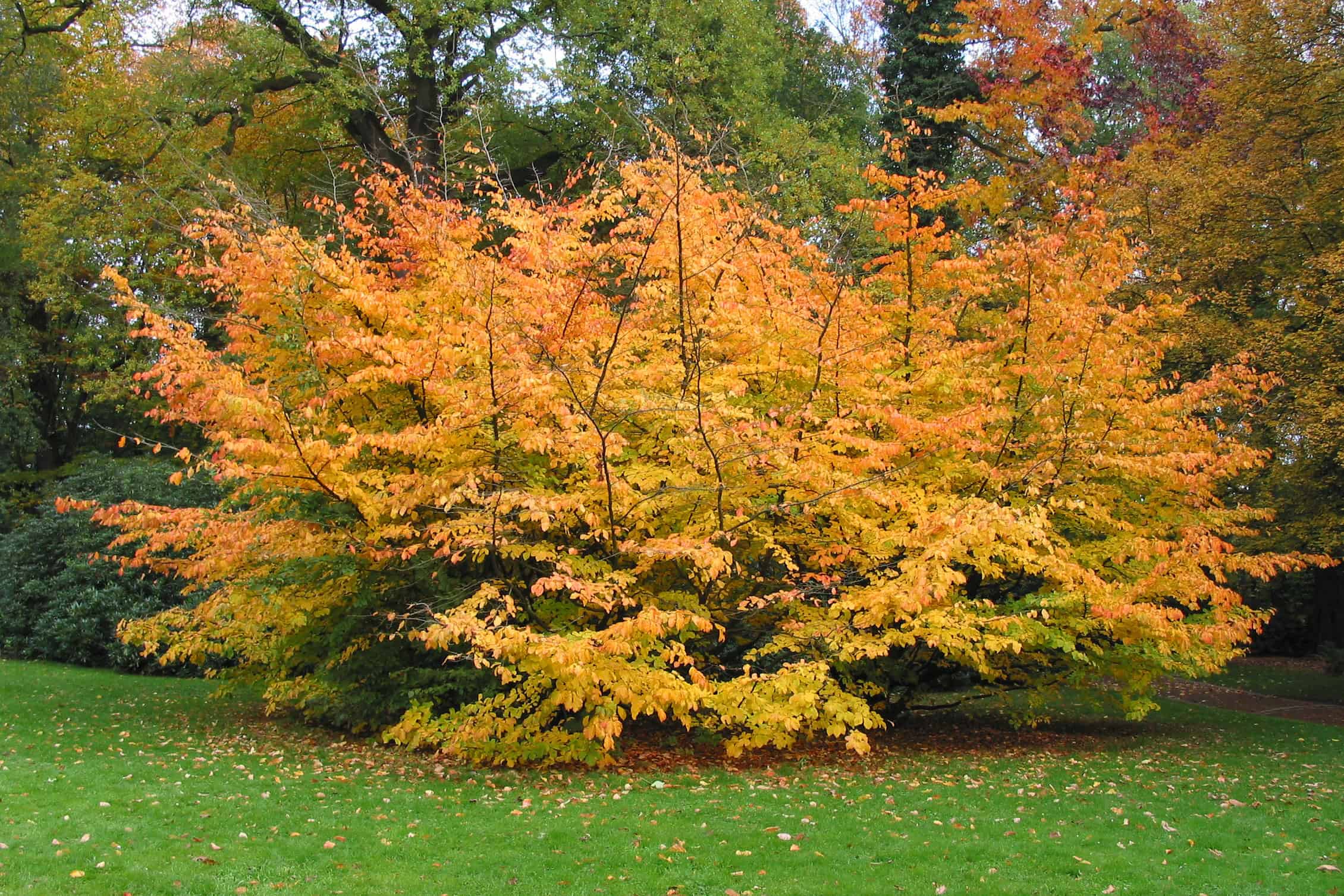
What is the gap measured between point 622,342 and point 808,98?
1943 cm

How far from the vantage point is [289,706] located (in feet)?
38.0

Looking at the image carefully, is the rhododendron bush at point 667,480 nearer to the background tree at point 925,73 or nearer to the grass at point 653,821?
the grass at point 653,821

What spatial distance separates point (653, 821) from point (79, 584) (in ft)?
41.9

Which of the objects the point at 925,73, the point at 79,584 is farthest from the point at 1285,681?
the point at 79,584

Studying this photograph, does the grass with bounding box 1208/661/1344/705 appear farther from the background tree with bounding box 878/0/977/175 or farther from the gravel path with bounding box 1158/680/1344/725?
the background tree with bounding box 878/0/977/175

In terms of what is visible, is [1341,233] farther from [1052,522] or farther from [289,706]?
[289,706]

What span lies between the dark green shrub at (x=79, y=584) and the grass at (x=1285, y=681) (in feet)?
54.0

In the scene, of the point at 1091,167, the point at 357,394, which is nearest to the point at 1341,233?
the point at 1091,167

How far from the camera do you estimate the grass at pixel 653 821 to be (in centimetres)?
521

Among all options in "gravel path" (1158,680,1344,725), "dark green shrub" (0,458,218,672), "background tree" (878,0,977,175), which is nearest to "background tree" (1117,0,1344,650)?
"gravel path" (1158,680,1344,725)

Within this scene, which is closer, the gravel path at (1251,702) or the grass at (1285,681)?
the gravel path at (1251,702)

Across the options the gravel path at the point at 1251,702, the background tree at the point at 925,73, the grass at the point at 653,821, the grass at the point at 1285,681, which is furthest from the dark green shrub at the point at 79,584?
the grass at the point at 1285,681

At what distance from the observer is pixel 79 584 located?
1538 cm

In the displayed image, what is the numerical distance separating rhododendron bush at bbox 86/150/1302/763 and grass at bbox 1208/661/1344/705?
745cm
